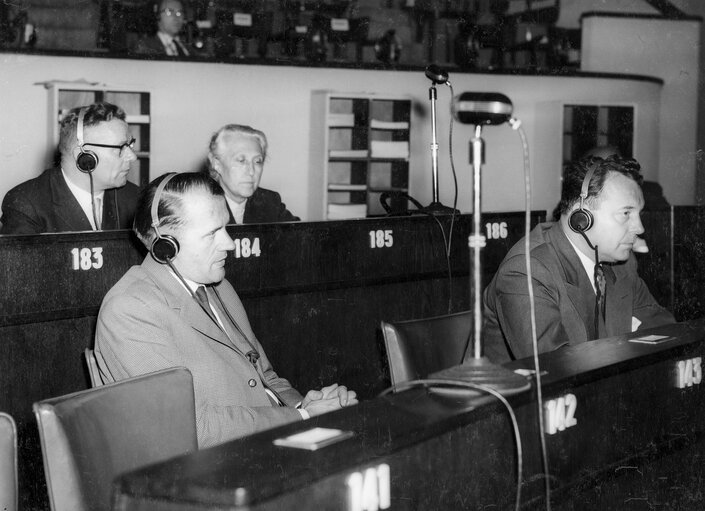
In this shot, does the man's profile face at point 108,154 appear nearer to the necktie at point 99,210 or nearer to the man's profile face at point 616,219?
the necktie at point 99,210

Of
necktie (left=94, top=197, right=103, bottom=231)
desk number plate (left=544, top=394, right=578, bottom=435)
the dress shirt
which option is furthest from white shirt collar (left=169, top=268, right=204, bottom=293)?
necktie (left=94, top=197, right=103, bottom=231)

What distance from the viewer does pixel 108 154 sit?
3.57 metres

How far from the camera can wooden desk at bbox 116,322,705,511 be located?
1129 mm

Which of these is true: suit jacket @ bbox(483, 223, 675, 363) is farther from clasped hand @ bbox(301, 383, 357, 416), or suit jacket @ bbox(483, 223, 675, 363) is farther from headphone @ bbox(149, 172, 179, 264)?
headphone @ bbox(149, 172, 179, 264)

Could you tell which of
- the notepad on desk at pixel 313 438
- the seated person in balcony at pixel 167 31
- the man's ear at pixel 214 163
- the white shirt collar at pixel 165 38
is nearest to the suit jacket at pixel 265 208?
the man's ear at pixel 214 163

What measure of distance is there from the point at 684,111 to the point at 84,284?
28.6 feet

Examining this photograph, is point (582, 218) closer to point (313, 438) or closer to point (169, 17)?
point (313, 438)

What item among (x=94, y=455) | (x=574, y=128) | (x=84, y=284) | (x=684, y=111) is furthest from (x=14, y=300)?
→ (x=684, y=111)

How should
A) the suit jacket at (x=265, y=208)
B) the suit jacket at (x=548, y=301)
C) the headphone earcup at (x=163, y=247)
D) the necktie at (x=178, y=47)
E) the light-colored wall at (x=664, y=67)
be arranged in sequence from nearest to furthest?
1. the headphone earcup at (x=163, y=247)
2. the suit jacket at (x=548, y=301)
3. the suit jacket at (x=265, y=208)
4. the necktie at (x=178, y=47)
5. the light-colored wall at (x=664, y=67)

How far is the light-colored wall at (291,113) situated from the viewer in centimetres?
679

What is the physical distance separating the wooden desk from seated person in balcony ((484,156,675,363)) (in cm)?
39

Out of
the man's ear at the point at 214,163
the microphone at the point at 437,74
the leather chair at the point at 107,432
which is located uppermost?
the microphone at the point at 437,74

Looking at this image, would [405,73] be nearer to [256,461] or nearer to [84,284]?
[84,284]

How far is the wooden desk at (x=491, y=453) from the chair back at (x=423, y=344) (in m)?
0.49
